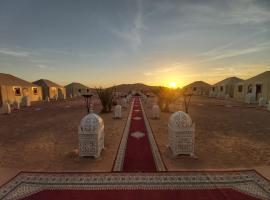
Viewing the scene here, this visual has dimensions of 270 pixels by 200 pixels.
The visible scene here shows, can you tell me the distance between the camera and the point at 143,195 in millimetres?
3383

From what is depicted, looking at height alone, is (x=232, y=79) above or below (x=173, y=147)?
above

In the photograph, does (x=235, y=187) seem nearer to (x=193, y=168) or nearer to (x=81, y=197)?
(x=193, y=168)

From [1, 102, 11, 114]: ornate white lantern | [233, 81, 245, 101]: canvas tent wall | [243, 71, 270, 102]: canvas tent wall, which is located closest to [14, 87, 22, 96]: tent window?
[1, 102, 11, 114]: ornate white lantern

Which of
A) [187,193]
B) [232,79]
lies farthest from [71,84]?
[187,193]

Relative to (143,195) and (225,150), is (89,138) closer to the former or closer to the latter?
(143,195)

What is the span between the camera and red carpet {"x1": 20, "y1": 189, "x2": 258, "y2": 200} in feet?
10.9

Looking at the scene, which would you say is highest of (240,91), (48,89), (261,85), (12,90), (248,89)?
(261,85)

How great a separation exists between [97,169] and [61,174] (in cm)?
89

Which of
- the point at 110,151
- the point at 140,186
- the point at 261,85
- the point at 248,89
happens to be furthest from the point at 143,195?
the point at 248,89

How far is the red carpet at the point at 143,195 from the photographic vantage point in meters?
3.31

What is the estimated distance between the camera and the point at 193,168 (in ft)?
14.9

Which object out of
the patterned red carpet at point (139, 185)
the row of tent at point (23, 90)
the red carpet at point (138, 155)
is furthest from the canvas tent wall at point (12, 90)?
the patterned red carpet at point (139, 185)

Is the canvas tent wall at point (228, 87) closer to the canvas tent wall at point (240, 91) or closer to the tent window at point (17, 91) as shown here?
the canvas tent wall at point (240, 91)

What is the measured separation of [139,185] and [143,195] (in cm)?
35
